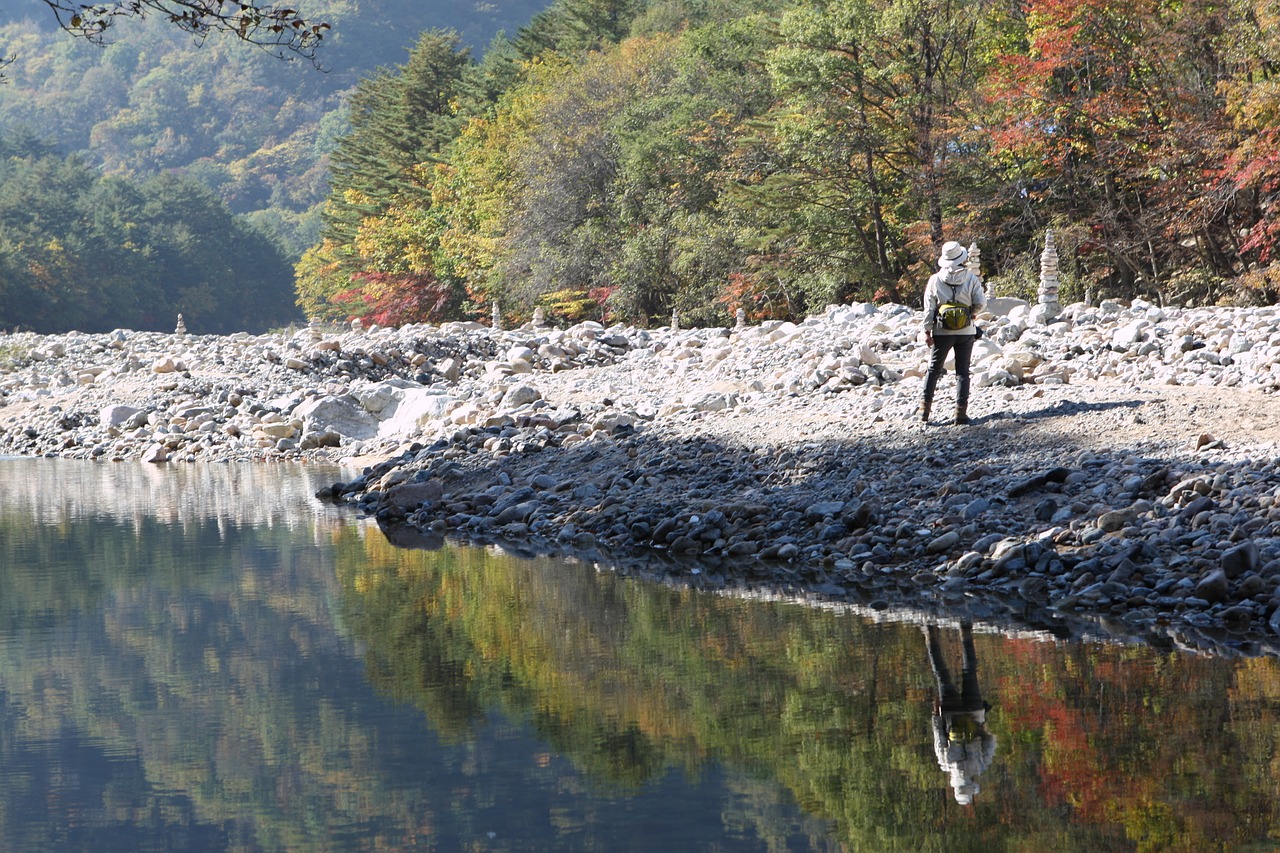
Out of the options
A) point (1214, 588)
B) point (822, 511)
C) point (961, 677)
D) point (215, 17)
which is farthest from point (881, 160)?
point (961, 677)

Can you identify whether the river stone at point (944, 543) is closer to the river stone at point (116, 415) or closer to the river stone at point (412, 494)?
the river stone at point (412, 494)

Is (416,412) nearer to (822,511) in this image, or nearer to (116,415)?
(116,415)

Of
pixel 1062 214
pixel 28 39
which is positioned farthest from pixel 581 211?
pixel 28 39

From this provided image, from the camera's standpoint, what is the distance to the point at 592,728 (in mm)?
6141

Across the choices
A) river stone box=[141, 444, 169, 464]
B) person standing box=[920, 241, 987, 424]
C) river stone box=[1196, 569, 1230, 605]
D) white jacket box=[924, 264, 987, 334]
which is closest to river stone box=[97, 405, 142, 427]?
river stone box=[141, 444, 169, 464]

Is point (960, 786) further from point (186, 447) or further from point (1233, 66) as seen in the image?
point (1233, 66)

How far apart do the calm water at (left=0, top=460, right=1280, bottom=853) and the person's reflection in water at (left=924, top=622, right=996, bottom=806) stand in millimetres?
20

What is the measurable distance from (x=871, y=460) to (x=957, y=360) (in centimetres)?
124

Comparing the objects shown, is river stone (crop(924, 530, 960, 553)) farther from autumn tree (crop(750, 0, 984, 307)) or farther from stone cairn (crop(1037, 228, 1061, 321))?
autumn tree (crop(750, 0, 984, 307))

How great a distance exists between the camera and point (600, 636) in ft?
26.8

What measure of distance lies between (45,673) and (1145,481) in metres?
7.14

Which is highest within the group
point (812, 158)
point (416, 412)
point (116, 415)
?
point (812, 158)

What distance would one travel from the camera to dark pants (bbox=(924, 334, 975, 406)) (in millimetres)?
11961

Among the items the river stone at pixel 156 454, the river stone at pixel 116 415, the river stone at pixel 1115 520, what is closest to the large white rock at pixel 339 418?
the river stone at pixel 156 454
